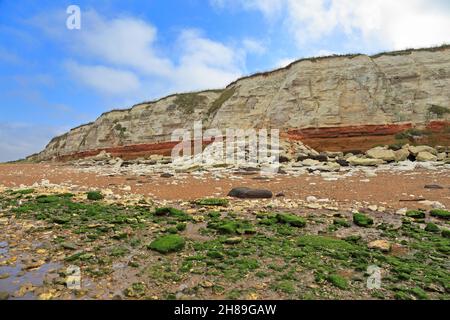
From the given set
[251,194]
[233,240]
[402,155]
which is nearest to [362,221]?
[233,240]

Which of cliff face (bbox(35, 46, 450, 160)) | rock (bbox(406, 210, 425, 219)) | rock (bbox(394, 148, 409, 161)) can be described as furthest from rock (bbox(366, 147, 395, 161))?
rock (bbox(406, 210, 425, 219))

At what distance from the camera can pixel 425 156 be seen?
2442 cm

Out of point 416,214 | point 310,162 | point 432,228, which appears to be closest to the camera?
point 432,228

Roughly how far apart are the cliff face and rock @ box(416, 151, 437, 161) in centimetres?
643

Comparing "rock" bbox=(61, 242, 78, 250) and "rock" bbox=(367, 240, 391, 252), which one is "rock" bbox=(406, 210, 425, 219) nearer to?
"rock" bbox=(367, 240, 391, 252)

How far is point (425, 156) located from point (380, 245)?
1944cm

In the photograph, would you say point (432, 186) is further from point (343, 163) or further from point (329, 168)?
point (343, 163)

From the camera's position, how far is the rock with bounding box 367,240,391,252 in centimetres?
804

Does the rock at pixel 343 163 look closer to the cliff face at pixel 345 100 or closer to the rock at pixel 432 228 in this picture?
the cliff face at pixel 345 100

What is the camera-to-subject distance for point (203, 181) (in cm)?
1809

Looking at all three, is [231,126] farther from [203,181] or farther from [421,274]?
[421,274]

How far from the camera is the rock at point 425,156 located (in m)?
24.2
